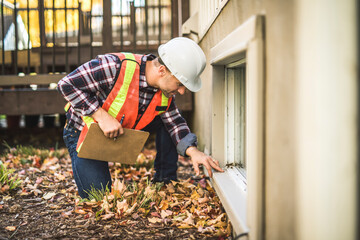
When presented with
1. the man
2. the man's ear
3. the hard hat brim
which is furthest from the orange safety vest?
the hard hat brim

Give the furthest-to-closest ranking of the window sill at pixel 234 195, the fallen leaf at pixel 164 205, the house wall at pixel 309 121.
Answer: the fallen leaf at pixel 164 205 < the window sill at pixel 234 195 < the house wall at pixel 309 121

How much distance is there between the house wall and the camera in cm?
120

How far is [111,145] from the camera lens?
2.86 meters

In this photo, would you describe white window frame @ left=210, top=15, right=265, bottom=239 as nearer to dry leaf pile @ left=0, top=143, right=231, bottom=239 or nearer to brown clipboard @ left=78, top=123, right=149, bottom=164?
dry leaf pile @ left=0, top=143, right=231, bottom=239

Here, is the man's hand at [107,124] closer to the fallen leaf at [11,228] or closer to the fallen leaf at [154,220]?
the fallen leaf at [154,220]

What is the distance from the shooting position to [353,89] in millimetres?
1203

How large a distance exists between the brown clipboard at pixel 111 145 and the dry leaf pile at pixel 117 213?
0.74ft

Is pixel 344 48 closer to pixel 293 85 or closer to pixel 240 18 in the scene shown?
pixel 293 85

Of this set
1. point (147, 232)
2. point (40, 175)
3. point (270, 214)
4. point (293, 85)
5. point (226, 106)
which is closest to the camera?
point (293, 85)

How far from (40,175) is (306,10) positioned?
3463 millimetres

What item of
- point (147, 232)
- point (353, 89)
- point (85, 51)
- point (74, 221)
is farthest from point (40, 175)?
point (85, 51)

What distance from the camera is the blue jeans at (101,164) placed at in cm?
293

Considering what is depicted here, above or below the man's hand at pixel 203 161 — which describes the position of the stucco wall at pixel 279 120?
above

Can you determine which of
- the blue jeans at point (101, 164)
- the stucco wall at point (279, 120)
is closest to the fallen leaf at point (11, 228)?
the blue jeans at point (101, 164)
